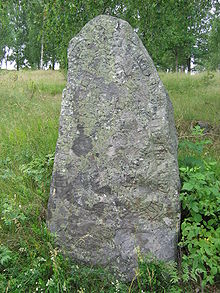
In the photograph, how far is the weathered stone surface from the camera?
2133mm

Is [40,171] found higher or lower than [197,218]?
higher

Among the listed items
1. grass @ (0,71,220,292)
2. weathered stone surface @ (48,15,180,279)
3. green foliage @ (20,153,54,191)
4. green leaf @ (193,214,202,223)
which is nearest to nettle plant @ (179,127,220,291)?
green leaf @ (193,214,202,223)

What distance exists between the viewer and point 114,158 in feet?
7.27

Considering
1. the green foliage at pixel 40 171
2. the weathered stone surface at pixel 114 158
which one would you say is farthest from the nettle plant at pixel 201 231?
the green foliage at pixel 40 171

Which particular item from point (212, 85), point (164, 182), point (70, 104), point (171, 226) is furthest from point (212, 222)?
point (212, 85)

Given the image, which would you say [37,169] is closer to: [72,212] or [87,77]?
[72,212]

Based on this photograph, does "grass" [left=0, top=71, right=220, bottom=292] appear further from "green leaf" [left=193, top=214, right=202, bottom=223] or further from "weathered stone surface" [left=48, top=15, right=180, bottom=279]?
"green leaf" [left=193, top=214, right=202, bottom=223]

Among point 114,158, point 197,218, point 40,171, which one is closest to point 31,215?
point 40,171

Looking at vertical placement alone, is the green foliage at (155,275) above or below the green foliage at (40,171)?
below

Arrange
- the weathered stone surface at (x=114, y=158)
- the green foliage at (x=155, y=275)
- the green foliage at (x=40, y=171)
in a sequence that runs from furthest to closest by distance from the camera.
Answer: the green foliage at (x=40, y=171)
the weathered stone surface at (x=114, y=158)
the green foliage at (x=155, y=275)

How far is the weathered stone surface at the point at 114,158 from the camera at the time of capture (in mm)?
2133

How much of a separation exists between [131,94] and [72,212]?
1125mm

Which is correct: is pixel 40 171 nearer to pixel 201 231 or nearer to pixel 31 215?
pixel 31 215

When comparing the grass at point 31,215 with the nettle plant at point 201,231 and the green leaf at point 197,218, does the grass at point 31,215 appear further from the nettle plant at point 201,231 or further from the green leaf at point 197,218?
the green leaf at point 197,218
